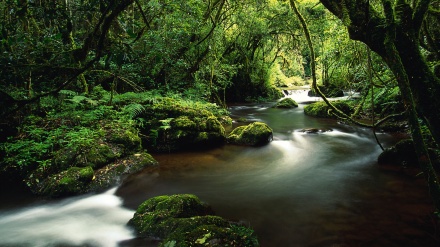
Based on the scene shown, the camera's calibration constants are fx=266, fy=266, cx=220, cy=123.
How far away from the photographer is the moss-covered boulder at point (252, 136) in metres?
8.88

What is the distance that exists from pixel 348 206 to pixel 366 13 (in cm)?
338

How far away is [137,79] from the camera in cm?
1086

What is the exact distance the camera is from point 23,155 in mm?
5730

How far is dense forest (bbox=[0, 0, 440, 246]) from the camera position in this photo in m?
2.42

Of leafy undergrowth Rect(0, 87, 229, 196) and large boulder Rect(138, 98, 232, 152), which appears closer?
leafy undergrowth Rect(0, 87, 229, 196)

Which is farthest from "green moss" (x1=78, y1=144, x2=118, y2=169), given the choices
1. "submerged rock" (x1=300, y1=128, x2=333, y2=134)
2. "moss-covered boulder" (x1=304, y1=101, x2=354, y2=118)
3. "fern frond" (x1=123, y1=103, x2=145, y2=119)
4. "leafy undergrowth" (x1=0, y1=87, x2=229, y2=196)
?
"moss-covered boulder" (x1=304, y1=101, x2=354, y2=118)

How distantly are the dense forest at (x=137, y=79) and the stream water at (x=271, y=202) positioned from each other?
0.60m

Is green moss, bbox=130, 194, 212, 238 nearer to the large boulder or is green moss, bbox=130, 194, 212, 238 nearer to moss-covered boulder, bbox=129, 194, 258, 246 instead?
moss-covered boulder, bbox=129, 194, 258, 246

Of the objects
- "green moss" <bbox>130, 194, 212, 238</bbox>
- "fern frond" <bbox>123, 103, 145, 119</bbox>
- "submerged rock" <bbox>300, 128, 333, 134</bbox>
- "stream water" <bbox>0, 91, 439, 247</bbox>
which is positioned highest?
"fern frond" <bbox>123, 103, 145, 119</bbox>

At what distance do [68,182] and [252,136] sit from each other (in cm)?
554

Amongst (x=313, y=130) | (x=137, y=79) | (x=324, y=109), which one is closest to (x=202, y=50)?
(x=137, y=79)

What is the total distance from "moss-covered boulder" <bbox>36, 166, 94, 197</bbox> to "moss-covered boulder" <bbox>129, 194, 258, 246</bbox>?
175 cm

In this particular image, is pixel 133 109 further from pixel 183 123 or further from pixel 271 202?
pixel 271 202

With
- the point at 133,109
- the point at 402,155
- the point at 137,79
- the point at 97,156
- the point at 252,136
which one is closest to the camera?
the point at 97,156
